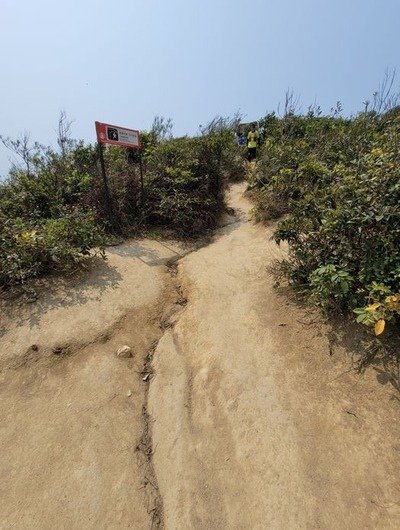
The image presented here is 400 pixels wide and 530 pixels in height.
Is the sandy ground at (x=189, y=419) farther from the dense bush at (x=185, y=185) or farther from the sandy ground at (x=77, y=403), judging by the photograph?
the dense bush at (x=185, y=185)

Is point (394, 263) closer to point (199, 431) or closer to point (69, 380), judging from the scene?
point (199, 431)

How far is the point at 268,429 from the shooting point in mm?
2506

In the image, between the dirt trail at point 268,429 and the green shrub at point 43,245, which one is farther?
the green shrub at point 43,245

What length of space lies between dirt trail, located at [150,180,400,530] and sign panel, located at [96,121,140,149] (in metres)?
3.50

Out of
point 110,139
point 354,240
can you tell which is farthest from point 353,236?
point 110,139

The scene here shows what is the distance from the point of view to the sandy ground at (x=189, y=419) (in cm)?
215

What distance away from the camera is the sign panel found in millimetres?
5336

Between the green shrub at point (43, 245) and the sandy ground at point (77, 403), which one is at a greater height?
the green shrub at point (43, 245)

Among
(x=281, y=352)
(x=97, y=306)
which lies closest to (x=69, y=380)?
(x=97, y=306)

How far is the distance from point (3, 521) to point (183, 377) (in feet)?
5.40

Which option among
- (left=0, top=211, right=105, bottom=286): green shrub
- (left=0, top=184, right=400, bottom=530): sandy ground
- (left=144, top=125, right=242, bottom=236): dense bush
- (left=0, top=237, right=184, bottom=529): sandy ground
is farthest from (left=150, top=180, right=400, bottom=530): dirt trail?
(left=144, top=125, right=242, bottom=236): dense bush

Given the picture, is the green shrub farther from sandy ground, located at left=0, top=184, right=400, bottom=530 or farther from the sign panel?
the sign panel

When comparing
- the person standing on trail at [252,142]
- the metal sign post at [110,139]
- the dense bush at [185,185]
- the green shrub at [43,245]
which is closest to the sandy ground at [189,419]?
the green shrub at [43,245]

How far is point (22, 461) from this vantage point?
252 centimetres
